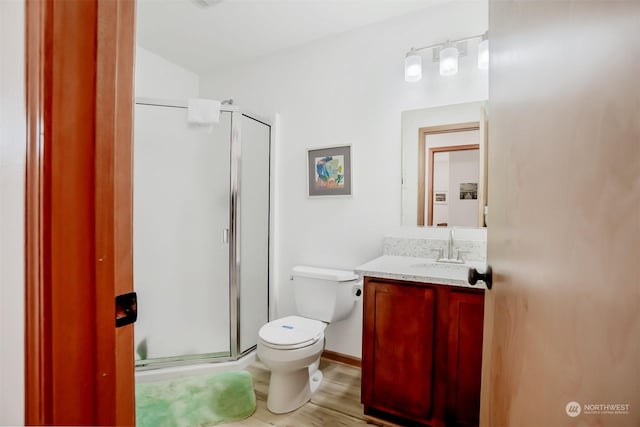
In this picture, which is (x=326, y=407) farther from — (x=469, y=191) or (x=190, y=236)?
(x=469, y=191)

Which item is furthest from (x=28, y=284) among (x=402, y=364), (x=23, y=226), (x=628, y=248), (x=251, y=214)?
(x=251, y=214)

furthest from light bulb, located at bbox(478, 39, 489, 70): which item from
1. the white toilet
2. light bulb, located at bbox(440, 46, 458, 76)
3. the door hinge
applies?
the door hinge

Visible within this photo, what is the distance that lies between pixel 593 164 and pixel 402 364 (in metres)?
1.44

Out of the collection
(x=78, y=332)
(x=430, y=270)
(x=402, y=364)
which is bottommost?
(x=402, y=364)

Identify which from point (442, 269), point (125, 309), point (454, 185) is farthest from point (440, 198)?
point (125, 309)

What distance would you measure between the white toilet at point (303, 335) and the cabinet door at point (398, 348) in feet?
1.16

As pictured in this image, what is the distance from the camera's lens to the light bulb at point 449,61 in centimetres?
174

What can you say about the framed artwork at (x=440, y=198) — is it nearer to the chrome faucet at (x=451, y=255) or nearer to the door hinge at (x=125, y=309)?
the chrome faucet at (x=451, y=255)

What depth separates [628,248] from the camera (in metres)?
0.26

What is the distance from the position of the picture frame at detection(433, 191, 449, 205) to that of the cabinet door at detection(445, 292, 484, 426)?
2.43 feet

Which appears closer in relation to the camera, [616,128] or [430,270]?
[616,128]

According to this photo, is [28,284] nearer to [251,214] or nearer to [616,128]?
[616,128]

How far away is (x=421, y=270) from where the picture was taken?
1.54 m

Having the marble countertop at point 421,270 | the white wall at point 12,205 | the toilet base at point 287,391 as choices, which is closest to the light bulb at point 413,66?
the marble countertop at point 421,270
